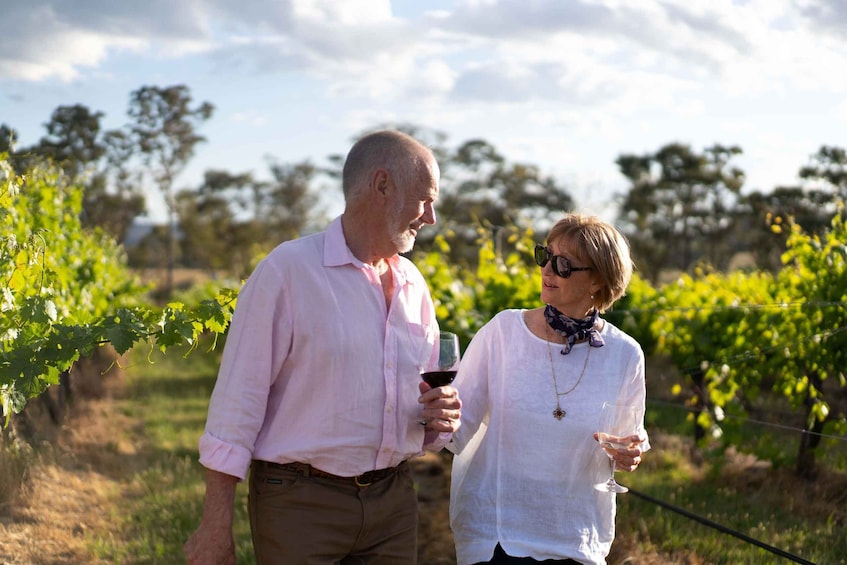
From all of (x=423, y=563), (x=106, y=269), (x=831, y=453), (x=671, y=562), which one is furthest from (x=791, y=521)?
(x=106, y=269)

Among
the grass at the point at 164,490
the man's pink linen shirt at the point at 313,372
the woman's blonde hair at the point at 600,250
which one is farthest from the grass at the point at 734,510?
the man's pink linen shirt at the point at 313,372

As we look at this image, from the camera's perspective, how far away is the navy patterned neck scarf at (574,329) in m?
2.93

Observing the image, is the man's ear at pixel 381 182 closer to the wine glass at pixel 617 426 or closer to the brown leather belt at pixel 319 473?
the brown leather belt at pixel 319 473

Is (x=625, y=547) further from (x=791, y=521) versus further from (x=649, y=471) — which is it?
(x=649, y=471)

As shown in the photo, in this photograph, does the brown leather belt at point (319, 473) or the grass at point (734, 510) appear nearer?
the brown leather belt at point (319, 473)

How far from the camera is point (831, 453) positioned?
24.2 ft

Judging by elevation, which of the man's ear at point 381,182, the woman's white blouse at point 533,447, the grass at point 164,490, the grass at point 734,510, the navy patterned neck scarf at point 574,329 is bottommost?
the grass at point 164,490

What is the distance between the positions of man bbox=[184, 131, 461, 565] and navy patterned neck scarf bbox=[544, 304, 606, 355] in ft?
1.77

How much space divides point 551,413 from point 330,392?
75 centimetres

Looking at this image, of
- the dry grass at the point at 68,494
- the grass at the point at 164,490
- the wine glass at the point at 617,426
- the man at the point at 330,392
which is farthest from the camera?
the grass at the point at 164,490

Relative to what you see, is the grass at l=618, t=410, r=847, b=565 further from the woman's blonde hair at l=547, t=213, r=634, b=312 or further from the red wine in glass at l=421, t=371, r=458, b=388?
the red wine in glass at l=421, t=371, r=458, b=388

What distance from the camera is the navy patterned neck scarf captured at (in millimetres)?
2932

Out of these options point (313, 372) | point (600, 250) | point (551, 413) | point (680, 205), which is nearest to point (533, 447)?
point (551, 413)

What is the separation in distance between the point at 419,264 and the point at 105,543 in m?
3.65
